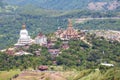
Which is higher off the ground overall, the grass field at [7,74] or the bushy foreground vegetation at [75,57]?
the bushy foreground vegetation at [75,57]

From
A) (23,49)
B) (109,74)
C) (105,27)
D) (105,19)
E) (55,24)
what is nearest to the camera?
(109,74)

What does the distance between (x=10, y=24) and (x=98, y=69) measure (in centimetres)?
12099

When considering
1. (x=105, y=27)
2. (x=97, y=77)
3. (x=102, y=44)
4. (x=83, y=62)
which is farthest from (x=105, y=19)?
(x=97, y=77)

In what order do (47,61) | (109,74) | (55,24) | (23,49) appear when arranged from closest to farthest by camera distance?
(109,74) → (47,61) → (23,49) → (55,24)

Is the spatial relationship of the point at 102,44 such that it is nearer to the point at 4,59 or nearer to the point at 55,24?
the point at 4,59

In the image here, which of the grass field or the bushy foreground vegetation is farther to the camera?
the bushy foreground vegetation

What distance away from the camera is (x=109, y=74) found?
73188 mm

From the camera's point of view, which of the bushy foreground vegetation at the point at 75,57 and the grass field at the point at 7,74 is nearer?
the grass field at the point at 7,74

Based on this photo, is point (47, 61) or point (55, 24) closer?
point (47, 61)

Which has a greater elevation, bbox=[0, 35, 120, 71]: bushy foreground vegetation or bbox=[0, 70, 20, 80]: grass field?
bbox=[0, 35, 120, 71]: bushy foreground vegetation

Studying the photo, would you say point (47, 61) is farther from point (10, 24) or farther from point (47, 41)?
point (10, 24)

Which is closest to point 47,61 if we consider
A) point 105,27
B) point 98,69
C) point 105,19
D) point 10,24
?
point 98,69

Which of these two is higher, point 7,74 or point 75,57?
point 75,57

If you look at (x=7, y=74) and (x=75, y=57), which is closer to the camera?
(x=7, y=74)
